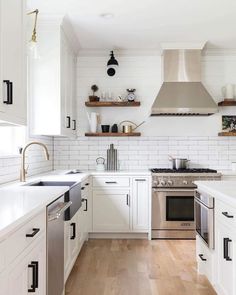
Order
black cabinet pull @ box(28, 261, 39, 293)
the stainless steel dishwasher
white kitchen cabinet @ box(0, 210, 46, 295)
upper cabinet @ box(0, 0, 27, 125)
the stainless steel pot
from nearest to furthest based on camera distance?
white kitchen cabinet @ box(0, 210, 46, 295)
black cabinet pull @ box(28, 261, 39, 293)
upper cabinet @ box(0, 0, 27, 125)
the stainless steel dishwasher
the stainless steel pot

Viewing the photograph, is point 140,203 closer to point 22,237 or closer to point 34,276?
point 34,276

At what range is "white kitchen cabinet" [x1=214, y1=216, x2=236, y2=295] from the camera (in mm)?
2256

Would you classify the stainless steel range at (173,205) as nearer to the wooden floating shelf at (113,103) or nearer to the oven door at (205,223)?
the wooden floating shelf at (113,103)

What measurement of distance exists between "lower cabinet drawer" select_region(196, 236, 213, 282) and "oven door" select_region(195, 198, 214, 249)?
0.25 ft

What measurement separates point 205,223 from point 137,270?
961 mm

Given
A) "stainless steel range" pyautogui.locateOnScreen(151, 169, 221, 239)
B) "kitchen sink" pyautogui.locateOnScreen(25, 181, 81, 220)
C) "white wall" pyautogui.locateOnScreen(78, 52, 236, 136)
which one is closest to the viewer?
"kitchen sink" pyautogui.locateOnScreen(25, 181, 81, 220)

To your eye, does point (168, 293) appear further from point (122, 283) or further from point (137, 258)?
point (137, 258)

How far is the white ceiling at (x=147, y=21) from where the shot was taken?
361 centimetres

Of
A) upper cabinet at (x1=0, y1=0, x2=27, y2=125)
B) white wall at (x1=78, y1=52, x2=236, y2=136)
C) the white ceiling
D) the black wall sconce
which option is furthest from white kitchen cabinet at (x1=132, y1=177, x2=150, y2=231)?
upper cabinet at (x1=0, y1=0, x2=27, y2=125)

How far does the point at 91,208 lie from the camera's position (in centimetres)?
474

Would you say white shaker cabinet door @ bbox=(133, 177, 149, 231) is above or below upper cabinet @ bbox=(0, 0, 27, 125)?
below

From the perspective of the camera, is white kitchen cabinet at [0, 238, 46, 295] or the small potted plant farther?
the small potted plant

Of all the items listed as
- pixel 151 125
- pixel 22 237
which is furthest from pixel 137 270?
pixel 151 125

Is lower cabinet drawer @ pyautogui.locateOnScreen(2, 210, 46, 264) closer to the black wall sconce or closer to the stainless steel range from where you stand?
the stainless steel range
